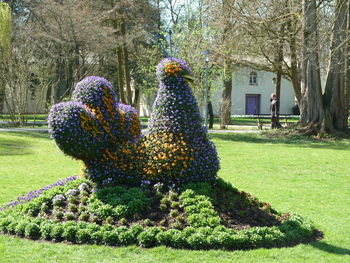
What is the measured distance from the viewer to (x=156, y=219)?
680 centimetres

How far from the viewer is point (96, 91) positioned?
316 inches

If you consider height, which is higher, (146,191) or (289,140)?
(146,191)

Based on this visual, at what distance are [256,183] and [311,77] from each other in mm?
11799

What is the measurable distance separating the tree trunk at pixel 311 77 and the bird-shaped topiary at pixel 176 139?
13.4m

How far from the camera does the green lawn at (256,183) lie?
234 inches

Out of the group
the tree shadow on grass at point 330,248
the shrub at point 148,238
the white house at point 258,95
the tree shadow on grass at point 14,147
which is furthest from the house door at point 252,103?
the shrub at point 148,238

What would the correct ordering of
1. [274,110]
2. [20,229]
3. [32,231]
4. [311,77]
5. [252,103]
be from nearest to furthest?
[32,231] → [20,229] → [311,77] → [274,110] → [252,103]

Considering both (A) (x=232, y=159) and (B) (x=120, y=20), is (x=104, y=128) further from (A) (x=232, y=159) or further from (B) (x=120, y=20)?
(B) (x=120, y=20)

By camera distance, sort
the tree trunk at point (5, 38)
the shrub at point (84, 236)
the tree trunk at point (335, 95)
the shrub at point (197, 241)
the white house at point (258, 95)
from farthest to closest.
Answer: the white house at point (258, 95), the tree trunk at point (5, 38), the tree trunk at point (335, 95), the shrub at point (84, 236), the shrub at point (197, 241)

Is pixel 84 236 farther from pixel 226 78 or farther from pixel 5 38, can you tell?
pixel 226 78

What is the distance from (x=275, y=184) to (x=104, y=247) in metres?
6.54

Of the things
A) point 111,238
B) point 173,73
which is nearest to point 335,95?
point 173,73

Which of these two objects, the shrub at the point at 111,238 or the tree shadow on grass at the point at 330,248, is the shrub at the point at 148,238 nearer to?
the shrub at the point at 111,238

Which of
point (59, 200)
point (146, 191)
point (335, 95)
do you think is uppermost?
point (335, 95)
